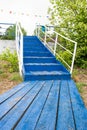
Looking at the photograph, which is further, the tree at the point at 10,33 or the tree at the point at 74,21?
the tree at the point at 10,33

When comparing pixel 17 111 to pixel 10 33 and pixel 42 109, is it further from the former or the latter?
pixel 10 33

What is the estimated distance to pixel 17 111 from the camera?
3451 millimetres

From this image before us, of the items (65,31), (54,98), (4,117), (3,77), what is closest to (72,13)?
(65,31)

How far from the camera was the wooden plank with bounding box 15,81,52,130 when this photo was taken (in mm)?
2928

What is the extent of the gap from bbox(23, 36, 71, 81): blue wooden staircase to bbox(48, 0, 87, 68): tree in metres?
1.12

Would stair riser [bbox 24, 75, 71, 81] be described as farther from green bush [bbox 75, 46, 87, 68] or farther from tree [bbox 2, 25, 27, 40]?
tree [bbox 2, 25, 27, 40]

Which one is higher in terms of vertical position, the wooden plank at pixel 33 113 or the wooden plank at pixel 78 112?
the wooden plank at pixel 33 113

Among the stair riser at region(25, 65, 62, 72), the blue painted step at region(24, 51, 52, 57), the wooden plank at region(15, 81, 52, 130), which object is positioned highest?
the blue painted step at region(24, 51, 52, 57)

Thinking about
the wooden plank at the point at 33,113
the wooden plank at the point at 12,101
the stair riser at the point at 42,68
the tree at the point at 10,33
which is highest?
the tree at the point at 10,33

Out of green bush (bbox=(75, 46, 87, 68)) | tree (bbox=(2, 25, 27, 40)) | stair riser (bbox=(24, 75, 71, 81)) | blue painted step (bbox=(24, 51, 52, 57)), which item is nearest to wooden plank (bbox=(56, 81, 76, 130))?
stair riser (bbox=(24, 75, 71, 81))

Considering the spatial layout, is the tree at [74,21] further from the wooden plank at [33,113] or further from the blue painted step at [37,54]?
the wooden plank at [33,113]

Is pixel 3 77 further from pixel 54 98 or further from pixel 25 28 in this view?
pixel 25 28

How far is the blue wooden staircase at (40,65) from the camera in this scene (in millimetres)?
5785

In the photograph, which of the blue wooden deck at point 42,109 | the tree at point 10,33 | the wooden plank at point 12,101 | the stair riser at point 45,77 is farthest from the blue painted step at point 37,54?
the tree at point 10,33
